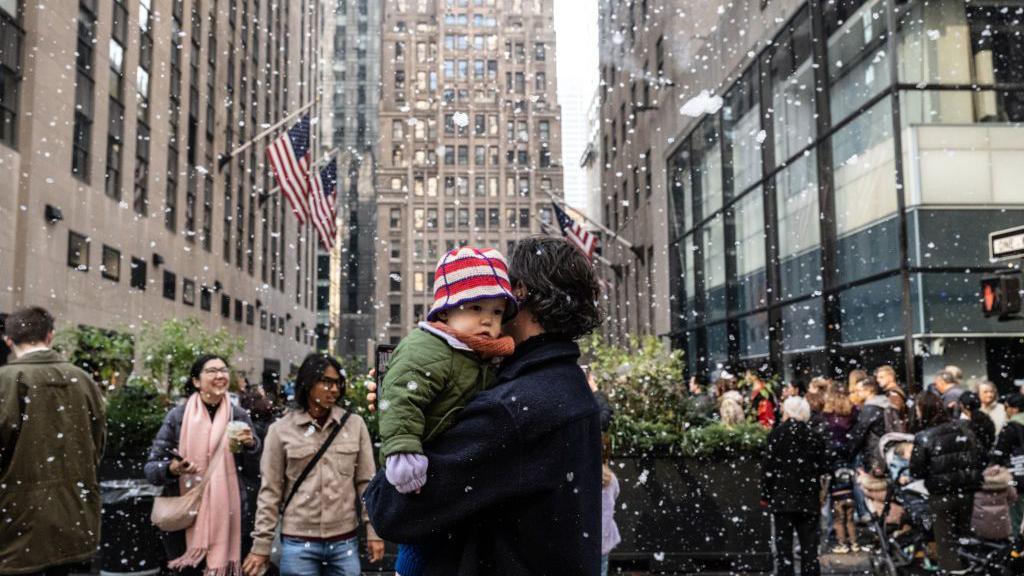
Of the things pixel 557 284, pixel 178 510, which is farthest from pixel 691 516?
pixel 557 284

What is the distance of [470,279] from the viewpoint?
2273 millimetres

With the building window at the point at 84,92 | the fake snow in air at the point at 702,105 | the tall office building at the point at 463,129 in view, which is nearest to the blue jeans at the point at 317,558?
the fake snow in air at the point at 702,105

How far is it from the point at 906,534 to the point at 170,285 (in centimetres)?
3370

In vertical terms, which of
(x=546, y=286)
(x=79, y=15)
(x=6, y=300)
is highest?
(x=79, y=15)

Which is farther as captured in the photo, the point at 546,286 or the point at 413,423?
the point at 546,286

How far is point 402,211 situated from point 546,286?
8906 centimetres

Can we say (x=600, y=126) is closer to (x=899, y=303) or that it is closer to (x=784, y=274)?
(x=784, y=274)

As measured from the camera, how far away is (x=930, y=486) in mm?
8109

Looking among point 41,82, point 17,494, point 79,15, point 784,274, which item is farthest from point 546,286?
point 79,15

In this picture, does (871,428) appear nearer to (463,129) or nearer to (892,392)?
(892,392)

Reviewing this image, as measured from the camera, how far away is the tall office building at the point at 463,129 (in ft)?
279

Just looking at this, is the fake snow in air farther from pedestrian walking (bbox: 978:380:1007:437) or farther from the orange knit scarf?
the orange knit scarf

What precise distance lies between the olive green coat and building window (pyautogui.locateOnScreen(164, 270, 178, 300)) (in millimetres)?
33749

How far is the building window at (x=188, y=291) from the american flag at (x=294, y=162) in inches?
730
